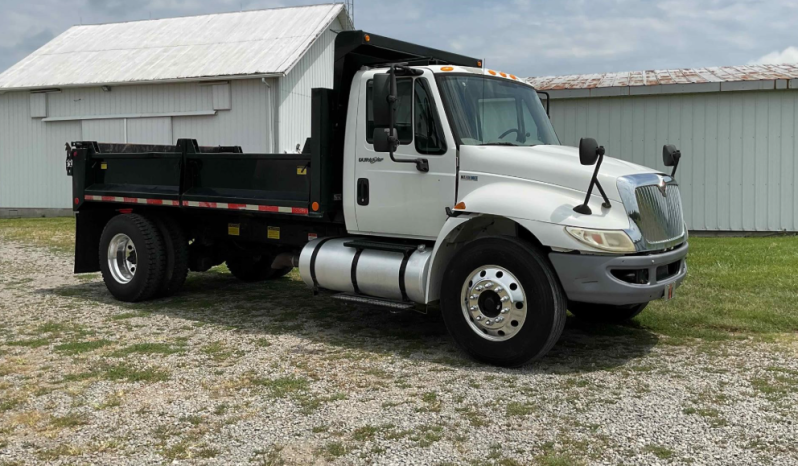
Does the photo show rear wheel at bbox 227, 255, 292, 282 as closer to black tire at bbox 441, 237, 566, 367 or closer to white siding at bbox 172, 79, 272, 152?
black tire at bbox 441, 237, 566, 367

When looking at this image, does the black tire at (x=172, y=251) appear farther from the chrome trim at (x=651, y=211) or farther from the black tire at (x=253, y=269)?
the chrome trim at (x=651, y=211)

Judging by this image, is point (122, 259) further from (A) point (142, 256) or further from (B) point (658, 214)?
(B) point (658, 214)

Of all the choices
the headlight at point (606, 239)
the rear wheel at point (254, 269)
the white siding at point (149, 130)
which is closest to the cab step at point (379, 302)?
the headlight at point (606, 239)

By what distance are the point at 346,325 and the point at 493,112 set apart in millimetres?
2701

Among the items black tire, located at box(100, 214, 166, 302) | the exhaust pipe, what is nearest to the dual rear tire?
black tire, located at box(100, 214, 166, 302)

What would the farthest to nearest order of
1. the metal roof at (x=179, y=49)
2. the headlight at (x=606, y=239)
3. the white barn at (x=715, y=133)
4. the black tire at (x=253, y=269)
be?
the metal roof at (x=179, y=49) < the white barn at (x=715, y=133) < the black tire at (x=253, y=269) < the headlight at (x=606, y=239)

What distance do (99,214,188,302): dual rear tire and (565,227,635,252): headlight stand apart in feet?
17.3

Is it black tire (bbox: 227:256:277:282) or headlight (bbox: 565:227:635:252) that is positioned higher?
headlight (bbox: 565:227:635:252)

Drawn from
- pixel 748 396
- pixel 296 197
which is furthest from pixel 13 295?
pixel 748 396

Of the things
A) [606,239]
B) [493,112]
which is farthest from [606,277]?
[493,112]

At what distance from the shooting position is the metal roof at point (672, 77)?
590 inches

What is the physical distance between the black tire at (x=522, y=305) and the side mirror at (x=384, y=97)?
1322 millimetres

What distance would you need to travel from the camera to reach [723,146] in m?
15.0

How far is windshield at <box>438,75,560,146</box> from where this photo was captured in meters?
6.68
